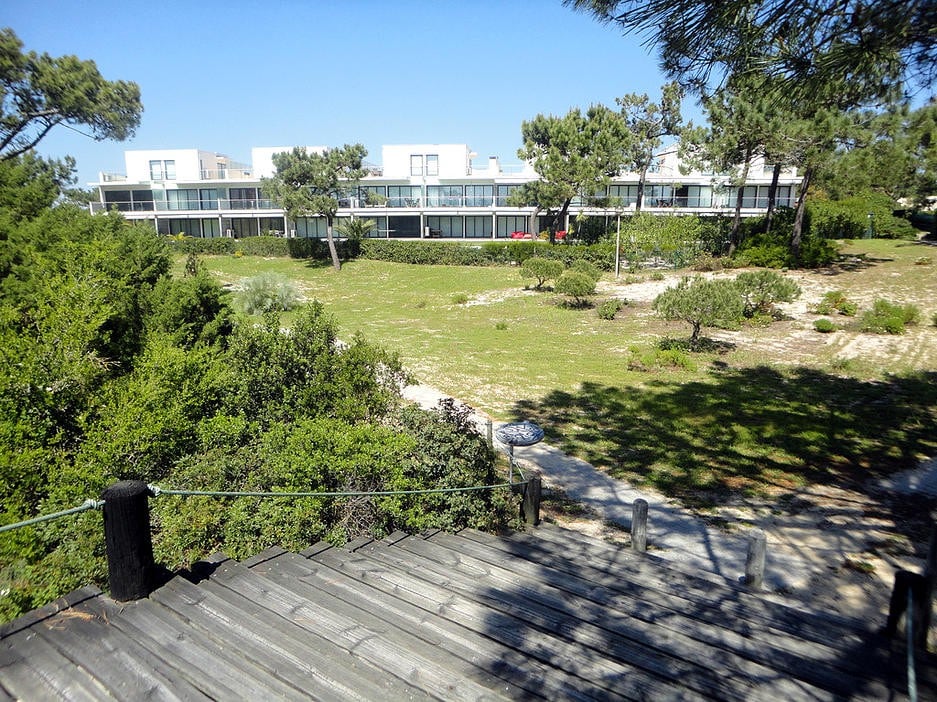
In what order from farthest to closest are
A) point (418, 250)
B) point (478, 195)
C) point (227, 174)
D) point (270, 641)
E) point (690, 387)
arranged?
point (227, 174)
point (478, 195)
point (418, 250)
point (690, 387)
point (270, 641)

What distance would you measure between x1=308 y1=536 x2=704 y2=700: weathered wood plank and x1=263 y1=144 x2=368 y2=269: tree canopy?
3255 cm

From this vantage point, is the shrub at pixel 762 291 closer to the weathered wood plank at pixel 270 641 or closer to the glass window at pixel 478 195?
the weathered wood plank at pixel 270 641

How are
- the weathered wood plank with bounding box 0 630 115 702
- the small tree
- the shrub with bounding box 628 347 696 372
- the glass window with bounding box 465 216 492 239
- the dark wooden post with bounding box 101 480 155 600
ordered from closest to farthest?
the weathered wood plank with bounding box 0 630 115 702, the dark wooden post with bounding box 101 480 155 600, the shrub with bounding box 628 347 696 372, the small tree, the glass window with bounding box 465 216 492 239

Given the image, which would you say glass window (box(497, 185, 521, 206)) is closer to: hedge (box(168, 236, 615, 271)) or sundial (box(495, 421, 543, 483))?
hedge (box(168, 236, 615, 271))

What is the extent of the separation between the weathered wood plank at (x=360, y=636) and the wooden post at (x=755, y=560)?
3060mm

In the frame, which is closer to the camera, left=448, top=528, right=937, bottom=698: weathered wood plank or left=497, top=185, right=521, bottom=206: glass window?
left=448, top=528, right=937, bottom=698: weathered wood plank

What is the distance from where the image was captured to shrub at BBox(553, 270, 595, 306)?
22.9 meters

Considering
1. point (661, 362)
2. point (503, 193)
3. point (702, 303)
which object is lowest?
point (661, 362)

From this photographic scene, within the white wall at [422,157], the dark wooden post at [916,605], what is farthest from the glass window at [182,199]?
the dark wooden post at [916,605]

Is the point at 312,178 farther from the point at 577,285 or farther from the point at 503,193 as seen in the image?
the point at 577,285

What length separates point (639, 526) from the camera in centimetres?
562

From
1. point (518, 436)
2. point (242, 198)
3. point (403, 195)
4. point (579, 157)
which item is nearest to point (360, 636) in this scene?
point (518, 436)

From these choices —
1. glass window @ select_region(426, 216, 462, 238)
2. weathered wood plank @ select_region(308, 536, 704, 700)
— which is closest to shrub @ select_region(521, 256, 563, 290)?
weathered wood plank @ select_region(308, 536, 704, 700)

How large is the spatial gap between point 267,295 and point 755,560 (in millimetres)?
22257
